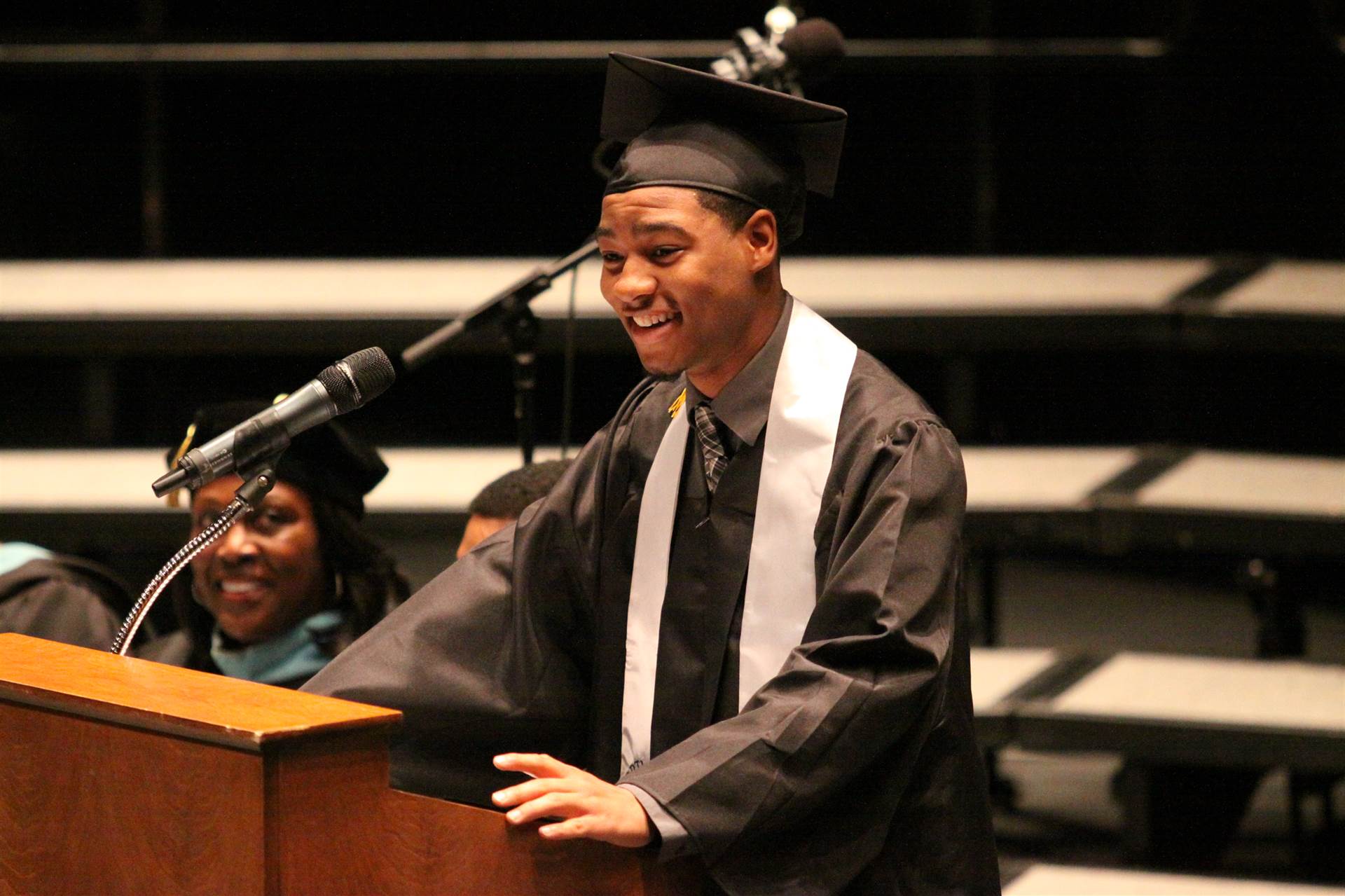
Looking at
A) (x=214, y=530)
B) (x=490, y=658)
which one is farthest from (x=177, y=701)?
(x=490, y=658)

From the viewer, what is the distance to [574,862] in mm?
1494

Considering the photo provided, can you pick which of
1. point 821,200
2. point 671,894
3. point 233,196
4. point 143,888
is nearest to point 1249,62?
point 821,200

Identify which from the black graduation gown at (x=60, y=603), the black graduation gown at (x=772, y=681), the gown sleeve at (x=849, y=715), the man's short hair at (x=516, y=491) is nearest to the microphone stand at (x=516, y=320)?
the man's short hair at (x=516, y=491)

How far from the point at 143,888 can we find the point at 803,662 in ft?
1.96

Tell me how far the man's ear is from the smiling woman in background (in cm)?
135

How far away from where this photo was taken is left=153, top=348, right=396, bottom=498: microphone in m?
1.58

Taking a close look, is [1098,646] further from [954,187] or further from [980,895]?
[980,895]

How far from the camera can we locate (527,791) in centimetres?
145

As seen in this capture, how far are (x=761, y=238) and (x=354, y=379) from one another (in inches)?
17.5

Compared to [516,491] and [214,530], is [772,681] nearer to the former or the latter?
[214,530]

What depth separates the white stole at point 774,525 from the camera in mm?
1745

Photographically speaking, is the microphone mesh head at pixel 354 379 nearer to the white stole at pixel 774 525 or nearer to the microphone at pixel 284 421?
the microphone at pixel 284 421

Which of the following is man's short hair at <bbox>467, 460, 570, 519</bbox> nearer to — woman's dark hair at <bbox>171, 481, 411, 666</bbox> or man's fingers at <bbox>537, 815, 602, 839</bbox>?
woman's dark hair at <bbox>171, 481, 411, 666</bbox>

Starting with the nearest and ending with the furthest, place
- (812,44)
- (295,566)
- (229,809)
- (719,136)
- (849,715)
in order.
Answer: (229,809) → (849,715) → (719,136) → (812,44) → (295,566)
